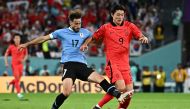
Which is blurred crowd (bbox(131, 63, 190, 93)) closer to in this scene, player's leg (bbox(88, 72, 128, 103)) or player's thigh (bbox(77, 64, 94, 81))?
player's thigh (bbox(77, 64, 94, 81))

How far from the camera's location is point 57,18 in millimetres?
36656

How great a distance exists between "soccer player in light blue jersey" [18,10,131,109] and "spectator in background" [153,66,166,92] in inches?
733

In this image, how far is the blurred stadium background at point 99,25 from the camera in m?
34.3

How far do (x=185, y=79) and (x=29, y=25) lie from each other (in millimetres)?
8444

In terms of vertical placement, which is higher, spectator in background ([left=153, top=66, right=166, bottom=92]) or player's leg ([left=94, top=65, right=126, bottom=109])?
player's leg ([left=94, top=65, right=126, bottom=109])

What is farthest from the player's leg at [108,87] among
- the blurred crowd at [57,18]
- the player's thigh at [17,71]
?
the blurred crowd at [57,18]

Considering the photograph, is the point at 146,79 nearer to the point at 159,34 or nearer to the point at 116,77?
the point at 159,34

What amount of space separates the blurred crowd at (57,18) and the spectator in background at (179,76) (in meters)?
2.68

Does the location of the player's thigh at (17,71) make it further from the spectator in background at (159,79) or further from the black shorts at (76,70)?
the spectator in background at (159,79)

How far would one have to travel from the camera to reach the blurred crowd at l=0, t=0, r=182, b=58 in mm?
34812

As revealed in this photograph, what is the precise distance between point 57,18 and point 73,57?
834 inches

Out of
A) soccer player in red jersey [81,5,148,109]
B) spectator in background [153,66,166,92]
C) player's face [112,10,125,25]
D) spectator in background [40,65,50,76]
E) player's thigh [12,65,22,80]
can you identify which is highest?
player's face [112,10,125,25]

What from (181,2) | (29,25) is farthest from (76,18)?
(181,2)

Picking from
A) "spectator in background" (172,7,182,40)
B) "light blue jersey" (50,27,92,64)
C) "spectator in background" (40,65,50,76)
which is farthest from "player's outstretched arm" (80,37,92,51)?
"spectator in background" (172,7,182,40)
